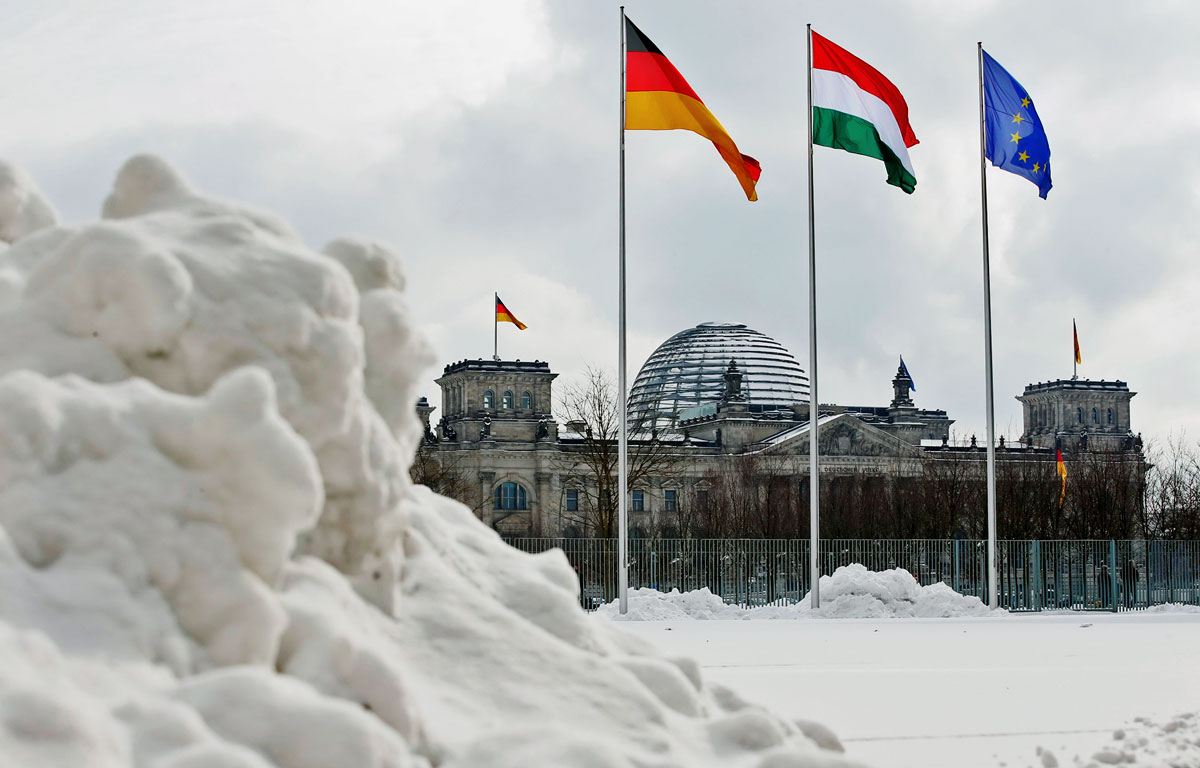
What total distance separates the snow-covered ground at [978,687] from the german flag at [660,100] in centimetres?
733

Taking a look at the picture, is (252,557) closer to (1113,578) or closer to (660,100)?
(660,100)

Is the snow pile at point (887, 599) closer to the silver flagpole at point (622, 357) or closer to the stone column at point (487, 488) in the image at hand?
the silver flagpole at point (622, 357)

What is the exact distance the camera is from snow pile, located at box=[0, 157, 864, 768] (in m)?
4.02

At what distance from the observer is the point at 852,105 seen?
23.5m

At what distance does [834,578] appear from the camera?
84.2 feet

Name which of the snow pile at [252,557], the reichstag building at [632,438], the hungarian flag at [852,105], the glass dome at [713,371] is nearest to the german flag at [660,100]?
the hungarian flag at [852,105]

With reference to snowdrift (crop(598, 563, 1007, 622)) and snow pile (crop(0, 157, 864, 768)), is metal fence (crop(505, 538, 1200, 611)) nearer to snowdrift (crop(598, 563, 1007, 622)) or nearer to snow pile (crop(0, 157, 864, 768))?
snowdrift (crop(598, 563, 1007, 622))

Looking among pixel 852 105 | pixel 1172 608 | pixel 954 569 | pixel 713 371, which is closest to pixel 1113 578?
pixel 1172 608

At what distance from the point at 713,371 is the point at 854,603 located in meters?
67.7

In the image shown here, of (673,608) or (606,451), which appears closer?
(673,608)

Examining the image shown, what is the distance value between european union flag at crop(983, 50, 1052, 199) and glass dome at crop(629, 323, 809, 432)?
62.0 metres

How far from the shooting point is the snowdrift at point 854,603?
961 inches

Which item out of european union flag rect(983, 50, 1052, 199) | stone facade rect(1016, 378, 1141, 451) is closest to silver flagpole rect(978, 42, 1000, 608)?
european union flag rect(983, 50, 1052, 199)

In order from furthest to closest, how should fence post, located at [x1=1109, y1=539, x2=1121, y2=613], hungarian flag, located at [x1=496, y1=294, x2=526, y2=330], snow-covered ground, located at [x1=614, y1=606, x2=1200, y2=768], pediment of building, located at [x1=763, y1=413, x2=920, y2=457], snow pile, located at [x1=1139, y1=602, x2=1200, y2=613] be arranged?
pediment of building, located at [x1=763, y1=413, x2=920, y2=457], hungarian flag, located at [x1=496, y1=294, x2=526, y2=330], fence post, located at [x1=1109, y1=539, x2=1121, y2=613], snow pile, located at [x1=1139, y1=602, x2=1200, y2=613], snow-covered ground, located at [x1=614, y1=606, x2=1200, y2=768]
